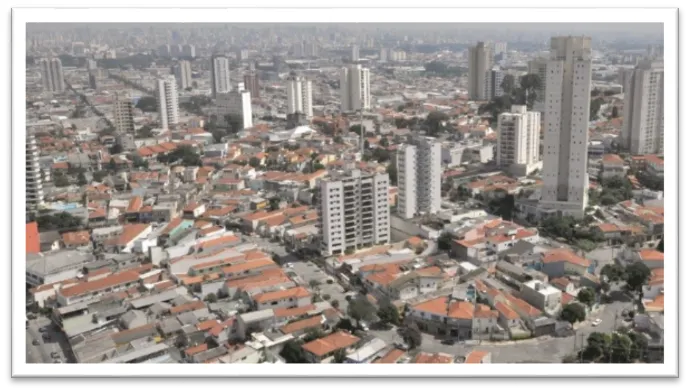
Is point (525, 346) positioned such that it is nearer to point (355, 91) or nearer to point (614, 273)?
point (614, 273)

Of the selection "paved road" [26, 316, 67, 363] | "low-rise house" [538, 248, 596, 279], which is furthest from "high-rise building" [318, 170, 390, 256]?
"paved road" [26, 316, 67, 363]

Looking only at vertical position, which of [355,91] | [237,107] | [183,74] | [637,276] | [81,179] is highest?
[183,74]

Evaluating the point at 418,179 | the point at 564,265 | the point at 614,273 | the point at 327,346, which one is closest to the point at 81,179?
the point at 418,179

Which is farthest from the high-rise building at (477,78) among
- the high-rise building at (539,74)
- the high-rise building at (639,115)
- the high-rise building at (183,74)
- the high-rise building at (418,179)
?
the high-rise building at (418,179)

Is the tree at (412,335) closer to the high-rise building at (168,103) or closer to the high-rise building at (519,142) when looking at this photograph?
the high-rise building at (519,142)

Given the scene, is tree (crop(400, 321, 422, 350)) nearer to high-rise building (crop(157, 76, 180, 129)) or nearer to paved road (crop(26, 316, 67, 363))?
paved road (crop(26, 316, 67, 363))

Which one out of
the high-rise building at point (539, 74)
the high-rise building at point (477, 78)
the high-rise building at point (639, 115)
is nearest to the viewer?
the high-rise building at point (639, 115)
